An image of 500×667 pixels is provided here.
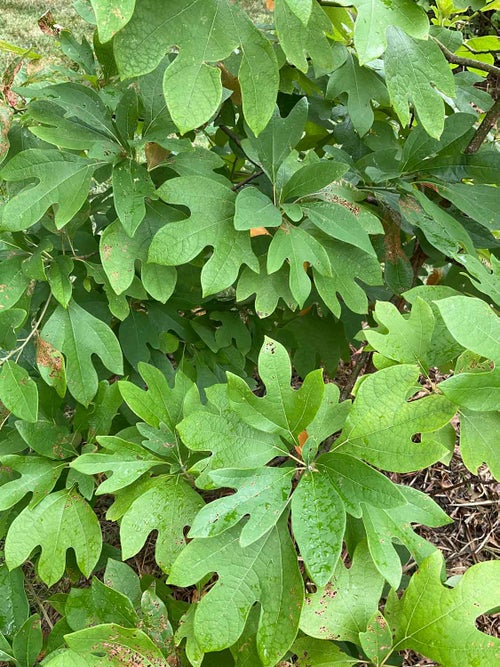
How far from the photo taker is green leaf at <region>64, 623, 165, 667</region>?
0.77 meters

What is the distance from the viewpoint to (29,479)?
104 centimetres

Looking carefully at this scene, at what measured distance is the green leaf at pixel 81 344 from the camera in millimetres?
1103

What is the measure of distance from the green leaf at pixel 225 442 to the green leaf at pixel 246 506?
35 mm

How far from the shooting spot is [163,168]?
4.06ft

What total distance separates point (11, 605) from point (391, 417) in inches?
30.7

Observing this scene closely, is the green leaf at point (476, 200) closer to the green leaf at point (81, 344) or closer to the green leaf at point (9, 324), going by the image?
the green leaf at point (81, 344)

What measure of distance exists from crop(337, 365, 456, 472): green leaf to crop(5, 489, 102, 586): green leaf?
1.60ft

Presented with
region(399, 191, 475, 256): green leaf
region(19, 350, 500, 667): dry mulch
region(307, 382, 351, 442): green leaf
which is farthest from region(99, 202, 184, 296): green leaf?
region(19, 350, 500, 667): dry mulch

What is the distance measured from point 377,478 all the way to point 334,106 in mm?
1075

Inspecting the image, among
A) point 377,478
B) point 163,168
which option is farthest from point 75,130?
point 377,478

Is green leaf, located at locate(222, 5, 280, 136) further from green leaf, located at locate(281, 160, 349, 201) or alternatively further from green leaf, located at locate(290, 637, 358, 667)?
green leaf, located at locate(290, 637, 358, 667)

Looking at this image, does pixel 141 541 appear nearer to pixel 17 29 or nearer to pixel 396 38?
pixel 396 38

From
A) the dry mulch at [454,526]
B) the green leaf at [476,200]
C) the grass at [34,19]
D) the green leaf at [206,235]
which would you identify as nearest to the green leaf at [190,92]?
the green leaf at [206,235]

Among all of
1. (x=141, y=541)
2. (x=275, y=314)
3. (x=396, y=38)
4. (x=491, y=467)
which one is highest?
(x=396, y=38)
